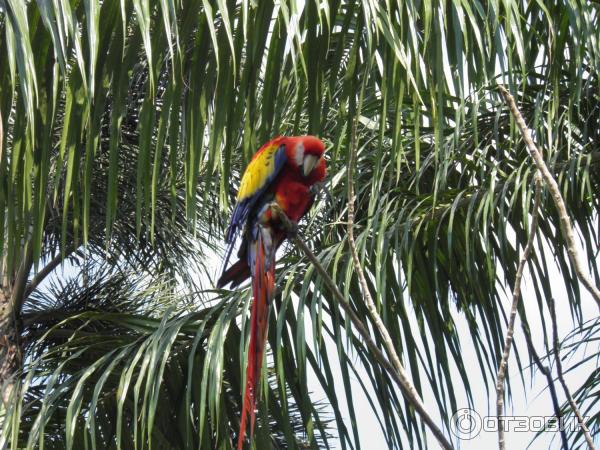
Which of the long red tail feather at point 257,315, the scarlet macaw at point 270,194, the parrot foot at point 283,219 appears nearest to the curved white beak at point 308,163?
the scarlet macaw at point 270,194

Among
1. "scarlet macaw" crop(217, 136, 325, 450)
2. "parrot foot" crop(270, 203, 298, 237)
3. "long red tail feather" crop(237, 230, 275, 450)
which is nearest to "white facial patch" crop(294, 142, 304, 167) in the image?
"scarlet macaw" crop(217, 136, 325, 450)

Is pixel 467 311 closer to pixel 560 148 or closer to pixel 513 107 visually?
pixel 560 148

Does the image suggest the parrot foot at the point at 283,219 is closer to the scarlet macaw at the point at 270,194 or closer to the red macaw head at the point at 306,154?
the scarlet macaw at the point at 270,194

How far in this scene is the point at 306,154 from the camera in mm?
2436

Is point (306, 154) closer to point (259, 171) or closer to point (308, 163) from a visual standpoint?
point (308, 163)

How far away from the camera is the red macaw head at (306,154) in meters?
2.40

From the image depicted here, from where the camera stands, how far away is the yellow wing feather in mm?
2484

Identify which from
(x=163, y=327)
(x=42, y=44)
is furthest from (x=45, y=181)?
(x=163, y=327)

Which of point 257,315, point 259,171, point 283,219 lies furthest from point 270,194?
point 257,315

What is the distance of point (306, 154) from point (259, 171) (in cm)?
14

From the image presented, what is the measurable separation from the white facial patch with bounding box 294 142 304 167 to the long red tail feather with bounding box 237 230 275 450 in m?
0.26

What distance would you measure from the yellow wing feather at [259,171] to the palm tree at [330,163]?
0.08 meters

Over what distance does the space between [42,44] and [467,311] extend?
1.50 meters

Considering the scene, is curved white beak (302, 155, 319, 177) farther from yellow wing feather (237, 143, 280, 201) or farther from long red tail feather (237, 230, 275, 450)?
long red tail feather (237, 230, 275, 450)
